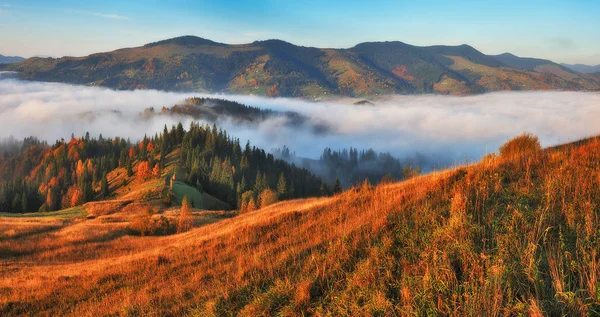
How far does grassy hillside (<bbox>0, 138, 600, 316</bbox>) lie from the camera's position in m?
5.78

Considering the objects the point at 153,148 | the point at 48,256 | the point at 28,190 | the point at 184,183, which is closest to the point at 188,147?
the point at 153,148

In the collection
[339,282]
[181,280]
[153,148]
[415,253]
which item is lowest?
[153,148]

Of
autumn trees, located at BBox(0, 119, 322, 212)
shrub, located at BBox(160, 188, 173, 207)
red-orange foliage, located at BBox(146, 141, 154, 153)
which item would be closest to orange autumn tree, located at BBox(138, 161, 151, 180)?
autumn trees, located at BBox(0, 119, 322, 212)

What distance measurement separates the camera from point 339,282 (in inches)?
295

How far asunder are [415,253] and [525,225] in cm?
258

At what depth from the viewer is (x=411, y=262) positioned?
752 cm

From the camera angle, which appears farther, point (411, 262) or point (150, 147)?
point (150, 147)

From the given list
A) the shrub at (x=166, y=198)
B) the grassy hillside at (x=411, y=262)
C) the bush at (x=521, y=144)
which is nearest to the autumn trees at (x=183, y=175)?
the shrub at (x=166, y=198)

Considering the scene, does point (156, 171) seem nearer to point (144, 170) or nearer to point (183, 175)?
point (144, 170)

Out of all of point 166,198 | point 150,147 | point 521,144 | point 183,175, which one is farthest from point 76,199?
point 521,144

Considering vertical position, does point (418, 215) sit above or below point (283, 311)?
above

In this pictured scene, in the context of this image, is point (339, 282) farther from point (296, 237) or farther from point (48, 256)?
point (48, 256)

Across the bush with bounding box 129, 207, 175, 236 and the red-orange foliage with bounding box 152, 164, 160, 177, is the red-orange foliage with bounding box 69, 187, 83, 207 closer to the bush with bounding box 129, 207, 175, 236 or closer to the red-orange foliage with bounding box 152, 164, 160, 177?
the red-orange foliage with bounding box 152, 164, 160, 177

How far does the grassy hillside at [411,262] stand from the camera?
578cm
